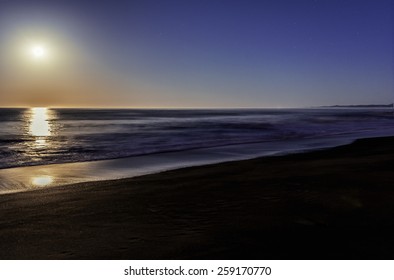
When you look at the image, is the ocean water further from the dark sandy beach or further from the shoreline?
the dark sandy beach

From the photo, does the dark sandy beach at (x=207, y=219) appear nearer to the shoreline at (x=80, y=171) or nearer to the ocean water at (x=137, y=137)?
the shoreline at (x=80, y=171)

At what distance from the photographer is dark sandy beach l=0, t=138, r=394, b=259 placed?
4.05 metres

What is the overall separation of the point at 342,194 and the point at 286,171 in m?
2.77

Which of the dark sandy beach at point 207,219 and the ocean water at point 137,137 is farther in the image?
the ocean water at point 137,137

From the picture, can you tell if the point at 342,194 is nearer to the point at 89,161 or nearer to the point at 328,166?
the point at 328,166

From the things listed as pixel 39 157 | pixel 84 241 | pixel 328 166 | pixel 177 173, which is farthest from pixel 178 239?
pixel 39 157

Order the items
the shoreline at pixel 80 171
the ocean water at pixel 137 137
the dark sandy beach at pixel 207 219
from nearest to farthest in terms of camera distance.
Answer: the dark sandy beach at pixel 207 219, the shoreline at pixel 80 171, the ocean water at pixel 137 137

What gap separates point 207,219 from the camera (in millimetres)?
5289

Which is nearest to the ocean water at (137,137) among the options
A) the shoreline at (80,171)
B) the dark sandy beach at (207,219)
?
the shoreline at (80,171)

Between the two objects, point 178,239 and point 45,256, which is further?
point 178,239

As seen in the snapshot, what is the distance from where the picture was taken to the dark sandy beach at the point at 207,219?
4055 millimetres

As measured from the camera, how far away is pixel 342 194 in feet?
21.7

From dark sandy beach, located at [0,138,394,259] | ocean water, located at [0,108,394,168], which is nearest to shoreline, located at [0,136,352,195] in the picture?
dark sandy beach, located at [0,138,394,259]

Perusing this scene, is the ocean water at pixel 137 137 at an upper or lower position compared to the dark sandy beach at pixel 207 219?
lower
